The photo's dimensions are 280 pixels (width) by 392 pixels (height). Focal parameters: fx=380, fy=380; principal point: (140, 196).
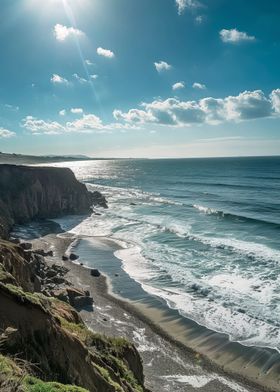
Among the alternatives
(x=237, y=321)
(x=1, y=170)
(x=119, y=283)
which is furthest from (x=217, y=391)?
(x=1, y=170)

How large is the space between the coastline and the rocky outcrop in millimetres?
29002

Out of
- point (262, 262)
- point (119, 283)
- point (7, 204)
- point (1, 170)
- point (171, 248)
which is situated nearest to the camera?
point (119, 283)

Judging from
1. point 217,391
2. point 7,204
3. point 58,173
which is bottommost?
point 217,391

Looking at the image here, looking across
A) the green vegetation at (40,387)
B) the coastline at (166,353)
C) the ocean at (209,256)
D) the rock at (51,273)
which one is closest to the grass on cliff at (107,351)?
the green vegetation at (40,387)

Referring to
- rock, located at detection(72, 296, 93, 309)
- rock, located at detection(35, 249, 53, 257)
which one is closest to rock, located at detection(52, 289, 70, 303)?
rock, located at detection(72, 296, 93, 309)

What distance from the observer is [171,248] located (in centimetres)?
4269

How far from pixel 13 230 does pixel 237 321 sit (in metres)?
35.4

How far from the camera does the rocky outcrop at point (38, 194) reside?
5700 cm

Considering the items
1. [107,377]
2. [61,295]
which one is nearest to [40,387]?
[107,377]

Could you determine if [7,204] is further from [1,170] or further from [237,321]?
[237,321]

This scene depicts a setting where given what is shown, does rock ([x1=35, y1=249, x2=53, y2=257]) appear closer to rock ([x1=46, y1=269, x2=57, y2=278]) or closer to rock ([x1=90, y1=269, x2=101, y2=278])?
rock ([x1=90, y1=269, x2=101, y2=278])

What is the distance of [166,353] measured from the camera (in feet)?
70.3

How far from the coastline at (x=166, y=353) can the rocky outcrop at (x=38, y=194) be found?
29.0 metres

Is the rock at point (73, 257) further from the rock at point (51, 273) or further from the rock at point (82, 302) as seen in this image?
the rock at point (82, 302)
